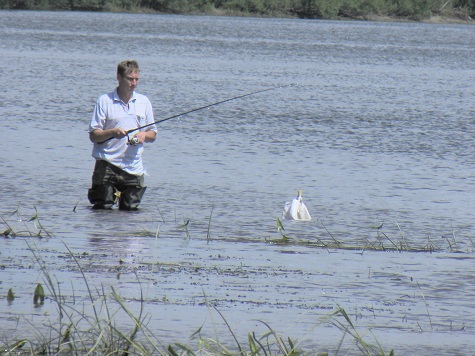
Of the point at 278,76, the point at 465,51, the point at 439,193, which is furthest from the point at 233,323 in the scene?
the point at 465,51

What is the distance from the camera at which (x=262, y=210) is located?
9.98 meters

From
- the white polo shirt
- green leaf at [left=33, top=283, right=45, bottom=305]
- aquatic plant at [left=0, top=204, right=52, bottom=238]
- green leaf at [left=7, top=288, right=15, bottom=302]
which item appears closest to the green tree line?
the white polo shirt

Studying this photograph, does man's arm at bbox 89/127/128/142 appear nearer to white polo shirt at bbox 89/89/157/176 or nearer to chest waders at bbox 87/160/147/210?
white polo shirt at bbox 89/89/157/176

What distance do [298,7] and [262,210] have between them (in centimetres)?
7831

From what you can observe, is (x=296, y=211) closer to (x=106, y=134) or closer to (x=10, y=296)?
(x=106, y=134)

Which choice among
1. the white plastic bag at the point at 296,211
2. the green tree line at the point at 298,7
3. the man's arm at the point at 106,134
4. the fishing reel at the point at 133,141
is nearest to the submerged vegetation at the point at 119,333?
the man's arm at the point at 106,134

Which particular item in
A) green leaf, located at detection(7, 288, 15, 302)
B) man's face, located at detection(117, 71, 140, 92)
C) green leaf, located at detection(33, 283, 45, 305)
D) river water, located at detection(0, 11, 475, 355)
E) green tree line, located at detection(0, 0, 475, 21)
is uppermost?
man's face, located at detection(117, 71, 140, 92)

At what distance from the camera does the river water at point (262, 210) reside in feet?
19.0

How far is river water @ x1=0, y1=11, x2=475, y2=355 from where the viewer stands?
5.80 meters

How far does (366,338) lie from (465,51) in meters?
40.7

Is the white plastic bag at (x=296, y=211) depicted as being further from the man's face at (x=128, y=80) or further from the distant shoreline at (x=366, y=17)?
the distant shoreline at (x=366, y=17)

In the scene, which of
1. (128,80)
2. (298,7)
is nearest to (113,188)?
(128,80)

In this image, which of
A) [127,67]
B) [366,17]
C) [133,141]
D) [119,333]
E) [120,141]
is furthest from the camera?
[366,17]

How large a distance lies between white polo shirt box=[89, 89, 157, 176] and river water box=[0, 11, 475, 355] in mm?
438
